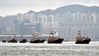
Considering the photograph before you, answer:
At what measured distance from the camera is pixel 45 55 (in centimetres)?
10094

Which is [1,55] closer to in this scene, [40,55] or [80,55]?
[40,55]

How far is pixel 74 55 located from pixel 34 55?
25.7 feet

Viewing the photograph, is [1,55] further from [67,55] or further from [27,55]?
[67,55]

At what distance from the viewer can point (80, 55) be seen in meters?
100

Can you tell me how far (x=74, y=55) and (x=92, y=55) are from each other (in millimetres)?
4357

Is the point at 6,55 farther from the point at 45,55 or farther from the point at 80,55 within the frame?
the point at 80,55

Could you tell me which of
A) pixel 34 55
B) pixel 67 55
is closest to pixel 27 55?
pixel 34 55

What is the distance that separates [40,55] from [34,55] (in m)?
1.19

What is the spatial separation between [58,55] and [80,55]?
4.48m

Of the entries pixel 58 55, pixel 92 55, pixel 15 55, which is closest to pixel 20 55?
pixel 15 55

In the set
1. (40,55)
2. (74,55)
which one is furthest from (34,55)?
(74,55)

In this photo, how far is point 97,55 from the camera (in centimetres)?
9862

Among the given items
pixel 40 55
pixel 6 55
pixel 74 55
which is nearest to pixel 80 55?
pixel 74 55

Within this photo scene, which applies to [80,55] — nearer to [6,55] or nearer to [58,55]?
[58,55]
